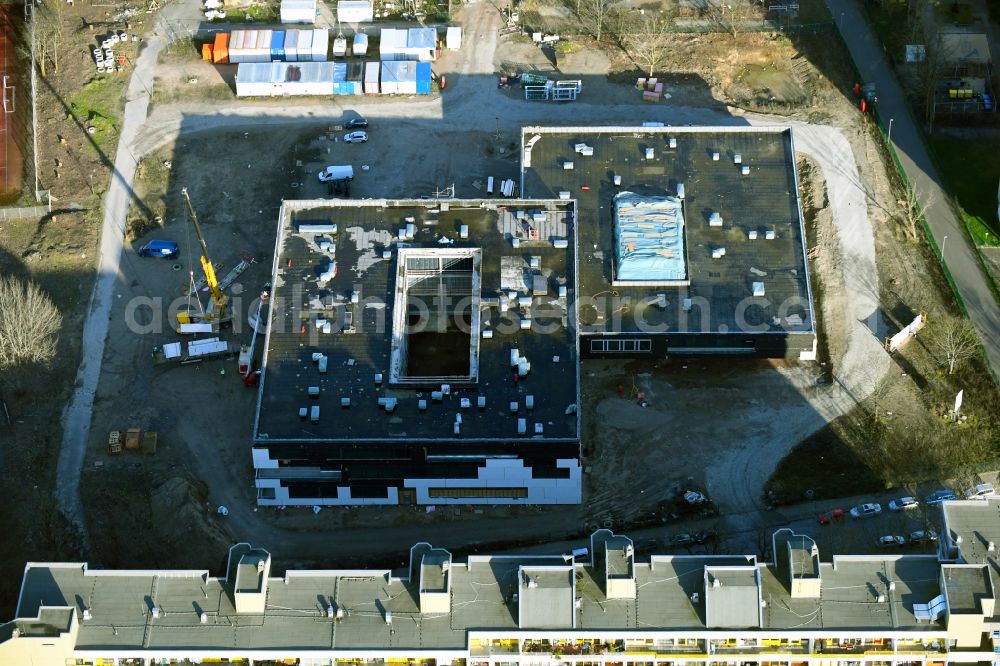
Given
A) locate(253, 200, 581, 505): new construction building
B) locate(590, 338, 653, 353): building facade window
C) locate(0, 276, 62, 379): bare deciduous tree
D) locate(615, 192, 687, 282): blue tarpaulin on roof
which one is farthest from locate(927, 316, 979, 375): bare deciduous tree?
locate(0, 276, 62, 379): bare deciduous tree

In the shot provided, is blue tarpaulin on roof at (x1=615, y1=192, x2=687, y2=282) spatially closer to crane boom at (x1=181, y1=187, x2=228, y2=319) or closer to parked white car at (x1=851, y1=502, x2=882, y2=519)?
parked white car at (x1=851, y1=502, x2=882, y2=519)

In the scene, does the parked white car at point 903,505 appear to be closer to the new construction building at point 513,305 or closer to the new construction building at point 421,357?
the new construction building at point 513,305

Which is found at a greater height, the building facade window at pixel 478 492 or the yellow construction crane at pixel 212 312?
the yellow construction crane at pixel 212 312

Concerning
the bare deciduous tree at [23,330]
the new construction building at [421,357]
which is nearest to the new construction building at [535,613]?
the new construction building at [421,357]

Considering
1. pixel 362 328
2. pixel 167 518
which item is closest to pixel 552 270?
pixel 362 328

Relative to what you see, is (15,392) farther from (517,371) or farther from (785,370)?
(785,370)

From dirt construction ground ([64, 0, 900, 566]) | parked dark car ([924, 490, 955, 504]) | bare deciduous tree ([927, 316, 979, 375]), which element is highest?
bare deciduous tree ([927, 316, 979, 375])
